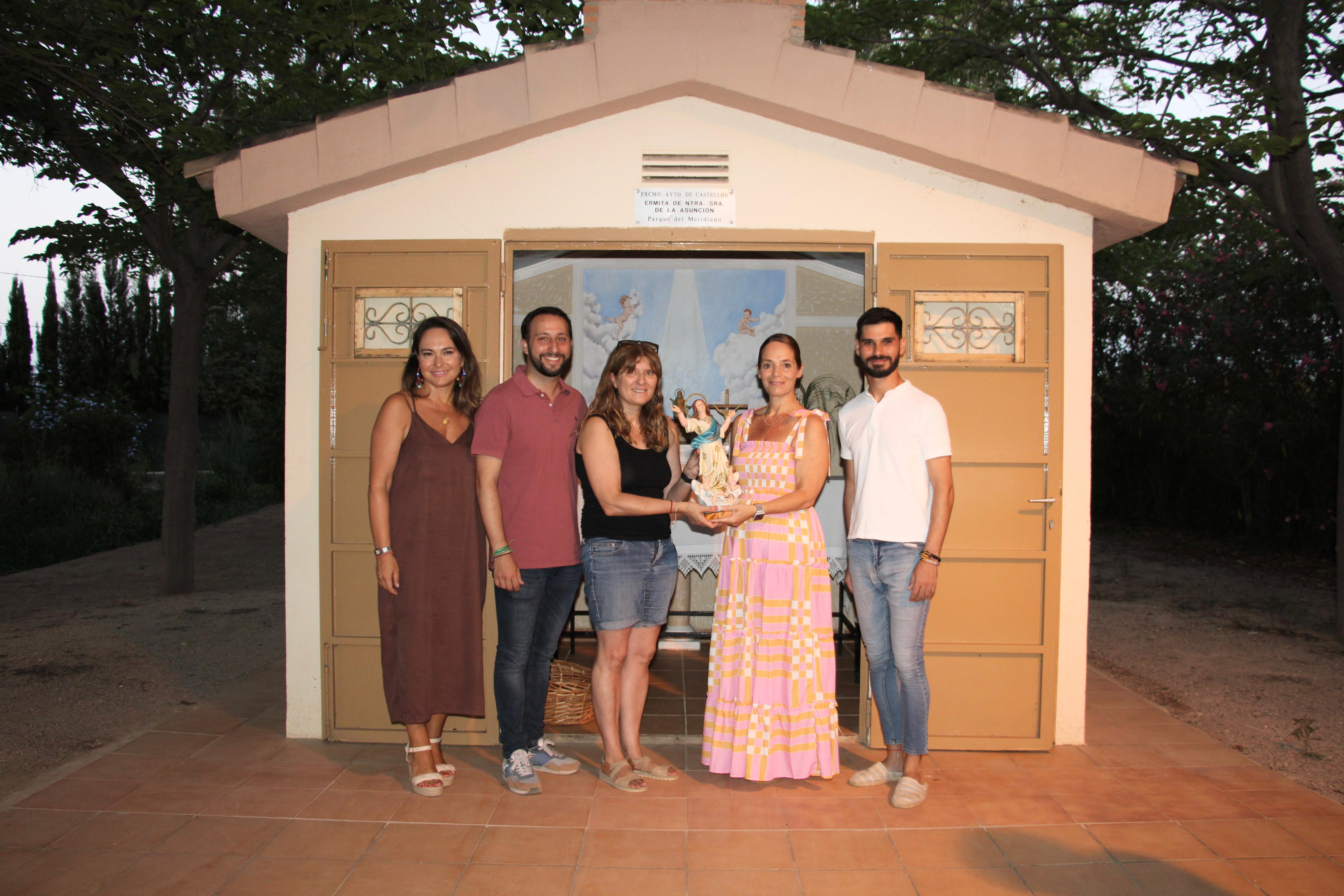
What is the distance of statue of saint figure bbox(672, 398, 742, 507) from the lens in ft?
12.0

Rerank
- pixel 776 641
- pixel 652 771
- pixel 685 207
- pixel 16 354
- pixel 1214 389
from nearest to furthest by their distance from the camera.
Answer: pixel 776 641 < pixel 652 771 < pixel 685 207 < pixel 1214 389 < pixel 16 354

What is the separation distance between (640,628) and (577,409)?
0.96m

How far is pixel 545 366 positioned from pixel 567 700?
192 centimetres

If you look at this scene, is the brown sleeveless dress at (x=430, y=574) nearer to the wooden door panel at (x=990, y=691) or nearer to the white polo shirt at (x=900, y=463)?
the white polo shirt at (x=900, y=463)

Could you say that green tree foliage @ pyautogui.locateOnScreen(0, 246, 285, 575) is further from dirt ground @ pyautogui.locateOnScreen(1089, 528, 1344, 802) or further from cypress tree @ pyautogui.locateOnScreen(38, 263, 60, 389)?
dirt ground @ pyautogui.locateOnScreen(1089, 528, 1344, 802)

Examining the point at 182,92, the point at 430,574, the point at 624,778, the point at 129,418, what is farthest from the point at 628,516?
the point at 129,418

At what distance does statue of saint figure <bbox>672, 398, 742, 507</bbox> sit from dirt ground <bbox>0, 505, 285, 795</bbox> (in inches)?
126

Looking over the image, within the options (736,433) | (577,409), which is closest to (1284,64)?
(736,433)

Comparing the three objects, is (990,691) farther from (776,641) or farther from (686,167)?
(686,167)

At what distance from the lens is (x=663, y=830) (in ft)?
11.2

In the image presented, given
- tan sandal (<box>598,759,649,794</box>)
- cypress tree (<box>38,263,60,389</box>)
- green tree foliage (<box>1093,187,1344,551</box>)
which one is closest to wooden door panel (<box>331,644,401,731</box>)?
tan sandal (<box>598,759,649,794</box>)

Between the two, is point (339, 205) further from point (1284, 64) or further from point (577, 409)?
point (1284, 64)

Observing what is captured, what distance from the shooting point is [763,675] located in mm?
3654

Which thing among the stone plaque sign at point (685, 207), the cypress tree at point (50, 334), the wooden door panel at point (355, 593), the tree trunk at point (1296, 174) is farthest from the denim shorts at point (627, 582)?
the cypress tree at point (50, 334)
